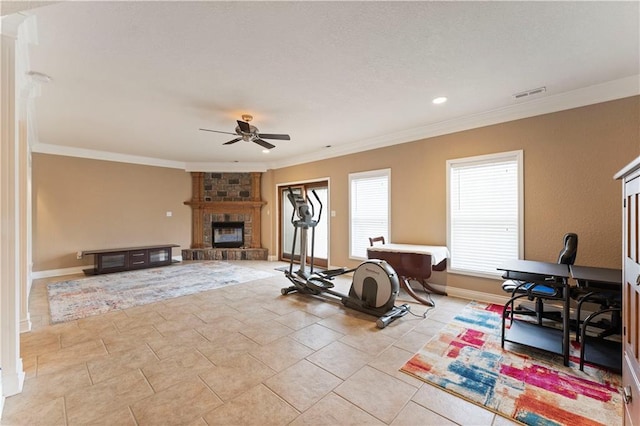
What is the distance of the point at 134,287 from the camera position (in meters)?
4.77

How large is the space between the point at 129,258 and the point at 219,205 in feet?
8.38

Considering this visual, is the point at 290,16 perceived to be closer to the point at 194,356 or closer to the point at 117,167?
the point at 194,356

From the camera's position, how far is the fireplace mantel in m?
7.75

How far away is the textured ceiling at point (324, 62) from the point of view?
1.96m

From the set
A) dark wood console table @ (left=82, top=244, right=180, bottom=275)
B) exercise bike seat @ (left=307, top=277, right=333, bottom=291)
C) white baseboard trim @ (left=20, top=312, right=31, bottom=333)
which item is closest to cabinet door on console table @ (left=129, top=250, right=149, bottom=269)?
dark wood console table @ (left=82, top=244, right=180, bottom=275)

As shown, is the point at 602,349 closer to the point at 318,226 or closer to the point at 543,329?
the point at 543,329

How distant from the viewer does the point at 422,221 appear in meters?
4.57

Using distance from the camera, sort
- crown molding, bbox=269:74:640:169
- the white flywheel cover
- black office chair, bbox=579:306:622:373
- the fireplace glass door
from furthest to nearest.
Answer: the fireplace glass door → the white flywheel cover → crown molding, bbox=269:74:640:169 → black office chair, bbox=579:306:622:373

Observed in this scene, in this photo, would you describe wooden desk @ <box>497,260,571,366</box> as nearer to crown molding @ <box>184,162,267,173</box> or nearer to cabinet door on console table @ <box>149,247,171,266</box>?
crown molding @ <box>184,162,267,173</box>

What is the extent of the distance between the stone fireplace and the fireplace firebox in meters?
0.07

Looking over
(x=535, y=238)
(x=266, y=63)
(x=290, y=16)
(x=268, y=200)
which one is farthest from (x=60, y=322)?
Answer: (x=535, y=238)

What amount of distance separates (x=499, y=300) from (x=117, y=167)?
8.32 m

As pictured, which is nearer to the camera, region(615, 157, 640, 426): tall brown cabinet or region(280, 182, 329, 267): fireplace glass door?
region(615, 157, 640, 426): tall brown cabinet

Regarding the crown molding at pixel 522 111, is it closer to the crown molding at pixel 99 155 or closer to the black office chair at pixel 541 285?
the black office chair at pixel 541 285
